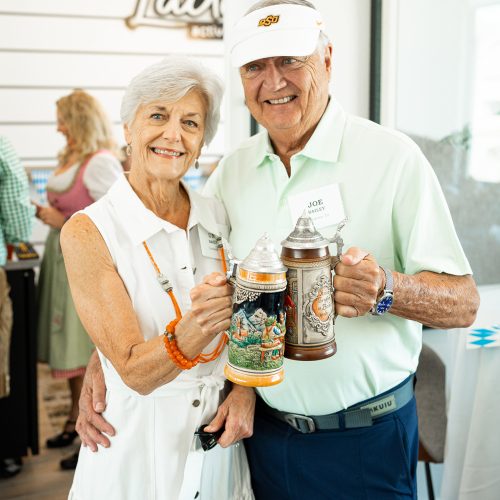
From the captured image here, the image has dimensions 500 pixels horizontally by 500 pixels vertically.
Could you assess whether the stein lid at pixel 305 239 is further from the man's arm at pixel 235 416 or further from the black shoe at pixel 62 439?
the black shoe at pixel 62 439

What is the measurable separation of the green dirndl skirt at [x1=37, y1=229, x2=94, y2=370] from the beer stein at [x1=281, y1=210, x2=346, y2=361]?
259cm

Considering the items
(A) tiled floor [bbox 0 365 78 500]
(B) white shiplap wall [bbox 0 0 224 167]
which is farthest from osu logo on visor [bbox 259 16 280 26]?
(B) white shiplap wall [bbox 0 0 224 167]

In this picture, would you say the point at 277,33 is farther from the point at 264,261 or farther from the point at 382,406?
the point at 382,406

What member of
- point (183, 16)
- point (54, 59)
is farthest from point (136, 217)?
point (183, 16)

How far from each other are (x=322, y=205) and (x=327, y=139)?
169 millimetres

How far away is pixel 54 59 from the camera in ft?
17.9

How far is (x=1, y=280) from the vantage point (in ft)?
10.5

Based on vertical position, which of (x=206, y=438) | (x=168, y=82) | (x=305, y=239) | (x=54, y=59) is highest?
(x=54, y=59)

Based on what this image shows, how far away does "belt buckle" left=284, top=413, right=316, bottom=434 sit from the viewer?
1.59 metres

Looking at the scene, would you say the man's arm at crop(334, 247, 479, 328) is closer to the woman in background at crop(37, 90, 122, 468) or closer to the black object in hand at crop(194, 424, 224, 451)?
the black object in hand at crop(194, 424, 224, 451)

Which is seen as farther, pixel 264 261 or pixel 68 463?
pixel 68 463

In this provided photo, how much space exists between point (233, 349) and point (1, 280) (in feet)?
7.47

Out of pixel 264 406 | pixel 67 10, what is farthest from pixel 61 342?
pixel 67 10

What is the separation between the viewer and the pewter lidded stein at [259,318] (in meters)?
1.18
